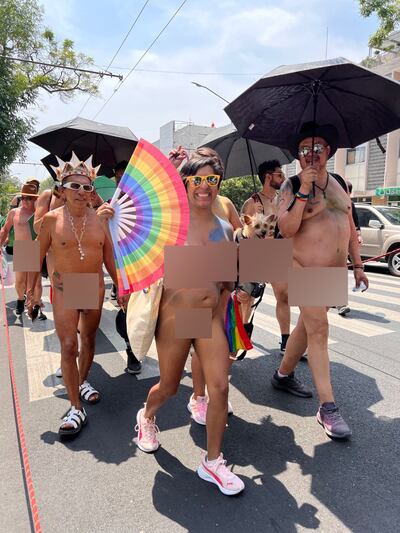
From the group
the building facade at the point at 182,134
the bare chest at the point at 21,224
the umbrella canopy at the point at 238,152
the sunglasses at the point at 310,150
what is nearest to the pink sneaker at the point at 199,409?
the sunglasses at the point at 310,150

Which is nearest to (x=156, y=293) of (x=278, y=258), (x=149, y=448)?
(x=278, y=258)

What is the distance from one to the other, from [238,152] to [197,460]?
4.11 metres

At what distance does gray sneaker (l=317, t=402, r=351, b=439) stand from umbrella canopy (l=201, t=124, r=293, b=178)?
318 cm

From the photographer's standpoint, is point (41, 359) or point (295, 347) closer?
point (295, 347)

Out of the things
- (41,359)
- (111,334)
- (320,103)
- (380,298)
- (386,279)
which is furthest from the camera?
(386,279)

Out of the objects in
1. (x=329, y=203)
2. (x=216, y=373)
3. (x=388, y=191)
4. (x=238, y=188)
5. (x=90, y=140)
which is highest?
(x=238, y=188)

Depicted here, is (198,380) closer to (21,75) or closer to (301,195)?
(301,195)

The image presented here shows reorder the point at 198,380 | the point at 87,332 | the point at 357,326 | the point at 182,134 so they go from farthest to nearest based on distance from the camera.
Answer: the point at 182,134 < the point at 357,326 < the point at 87,332 < the point at 198,380

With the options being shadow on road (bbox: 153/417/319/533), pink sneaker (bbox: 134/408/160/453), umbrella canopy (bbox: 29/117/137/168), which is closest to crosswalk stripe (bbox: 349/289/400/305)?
umbrella canopy (bbox: 29/117/137/168)

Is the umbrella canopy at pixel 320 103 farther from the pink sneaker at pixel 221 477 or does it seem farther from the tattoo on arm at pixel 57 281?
the pink sneaker at pixel 221 477

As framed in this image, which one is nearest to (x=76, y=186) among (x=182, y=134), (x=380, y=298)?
(x=380, y=298)

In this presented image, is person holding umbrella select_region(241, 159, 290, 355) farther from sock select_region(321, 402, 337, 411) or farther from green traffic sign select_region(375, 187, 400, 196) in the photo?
green traffic sign select_region(375, 187, 400, 196)

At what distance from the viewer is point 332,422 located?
9.11 feet

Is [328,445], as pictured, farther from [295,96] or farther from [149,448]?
[295,96]
